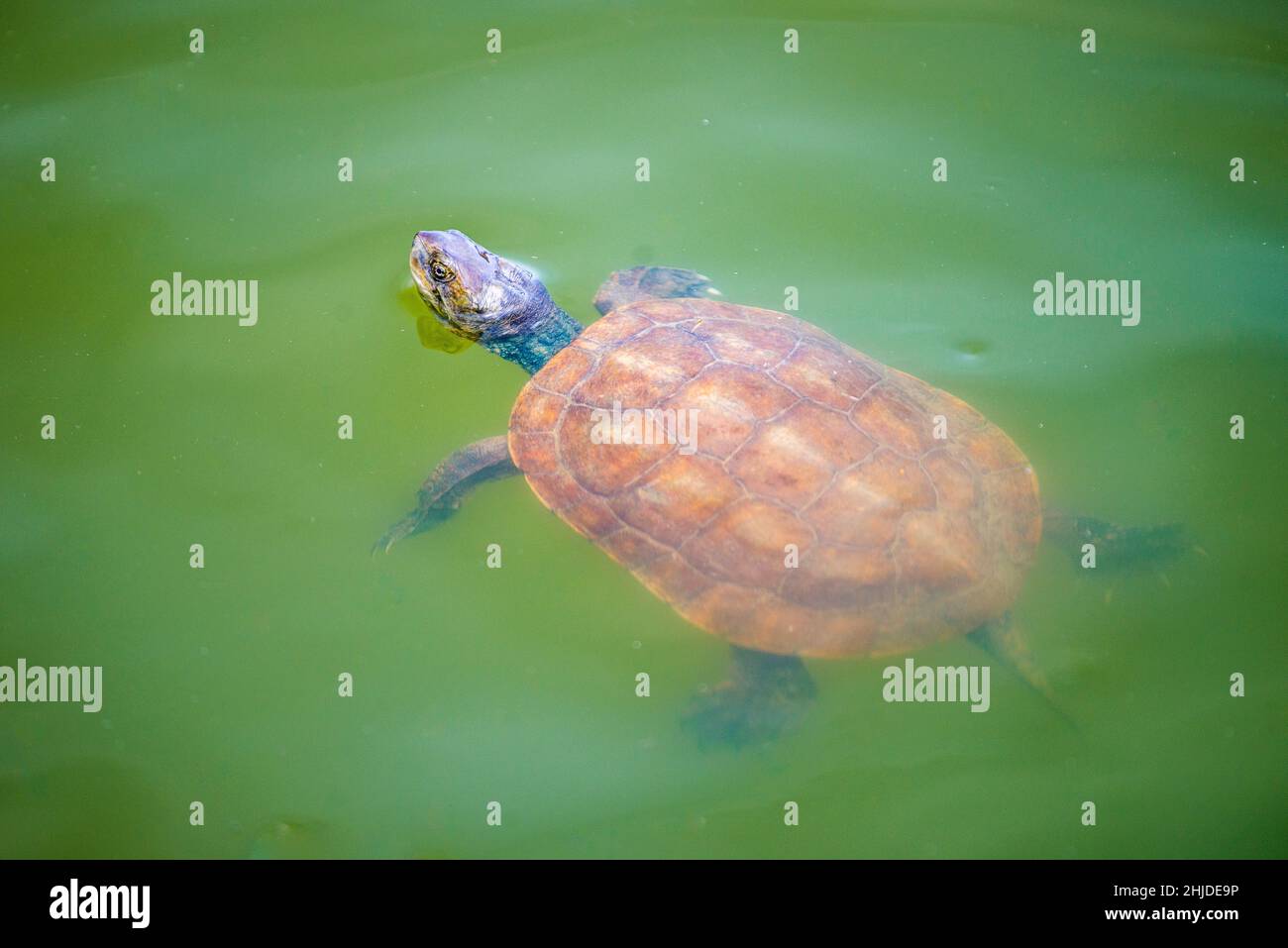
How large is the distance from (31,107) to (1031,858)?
680 cm

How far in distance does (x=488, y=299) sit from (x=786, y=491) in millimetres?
1793

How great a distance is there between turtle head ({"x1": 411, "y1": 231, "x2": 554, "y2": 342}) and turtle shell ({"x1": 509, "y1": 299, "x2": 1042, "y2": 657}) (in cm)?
67

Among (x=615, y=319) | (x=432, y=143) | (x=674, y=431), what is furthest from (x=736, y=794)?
(x=432, y=143)

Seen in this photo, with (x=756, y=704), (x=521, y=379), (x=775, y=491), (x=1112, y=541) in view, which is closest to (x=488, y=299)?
(x=521, y=379)

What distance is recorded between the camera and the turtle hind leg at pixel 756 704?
3844 mm

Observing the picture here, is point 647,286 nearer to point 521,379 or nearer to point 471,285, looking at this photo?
point 521,379

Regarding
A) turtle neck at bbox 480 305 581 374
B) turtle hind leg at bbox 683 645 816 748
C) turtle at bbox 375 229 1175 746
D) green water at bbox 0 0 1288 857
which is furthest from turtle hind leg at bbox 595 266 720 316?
turtle hind leg at bbox 683 645 816 748

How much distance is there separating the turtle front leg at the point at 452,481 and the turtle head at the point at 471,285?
606mm

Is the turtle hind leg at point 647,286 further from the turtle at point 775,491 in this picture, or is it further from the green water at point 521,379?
the turtle at point 775,491

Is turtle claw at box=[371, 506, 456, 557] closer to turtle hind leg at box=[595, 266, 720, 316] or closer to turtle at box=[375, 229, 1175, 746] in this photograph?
turtle at box=[375, 229, 1175, 746]

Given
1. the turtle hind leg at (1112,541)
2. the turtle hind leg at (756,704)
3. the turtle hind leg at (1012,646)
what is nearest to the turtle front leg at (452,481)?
the turtle hind leg at (756,704)

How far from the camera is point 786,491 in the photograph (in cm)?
346

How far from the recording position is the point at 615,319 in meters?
4.15

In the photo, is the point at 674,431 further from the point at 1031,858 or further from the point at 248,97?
the point at 248,97
